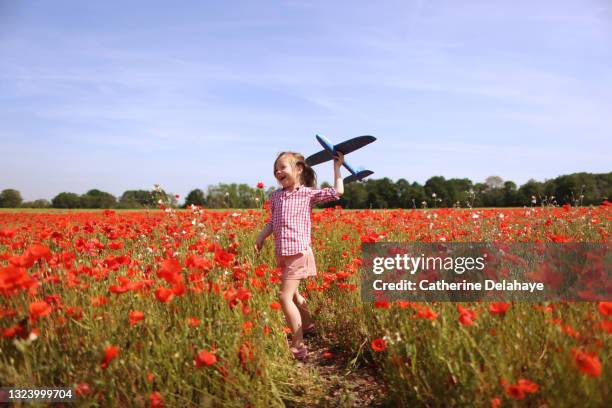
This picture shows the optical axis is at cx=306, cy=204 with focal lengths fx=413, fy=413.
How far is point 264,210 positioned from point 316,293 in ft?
8.62

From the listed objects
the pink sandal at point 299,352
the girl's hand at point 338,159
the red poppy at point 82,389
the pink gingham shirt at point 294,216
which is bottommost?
the pink sandal at point 299,352

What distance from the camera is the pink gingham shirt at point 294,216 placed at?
11.2 feet

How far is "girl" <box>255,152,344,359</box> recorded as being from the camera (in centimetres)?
334

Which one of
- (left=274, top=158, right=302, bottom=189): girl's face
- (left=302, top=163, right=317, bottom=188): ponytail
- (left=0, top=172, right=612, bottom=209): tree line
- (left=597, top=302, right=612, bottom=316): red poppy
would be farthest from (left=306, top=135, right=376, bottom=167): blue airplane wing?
(left=0, top=172, right=612, bottom=209): tree line

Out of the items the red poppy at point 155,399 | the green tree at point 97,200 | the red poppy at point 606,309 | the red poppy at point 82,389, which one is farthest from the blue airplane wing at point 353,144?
the green tree at point 97,200

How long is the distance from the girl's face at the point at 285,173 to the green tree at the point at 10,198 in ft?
154

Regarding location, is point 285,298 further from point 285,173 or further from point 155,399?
point 155,399

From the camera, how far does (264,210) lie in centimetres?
667

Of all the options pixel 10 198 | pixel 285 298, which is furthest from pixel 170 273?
pixel 10 198

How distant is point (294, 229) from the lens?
3.44m

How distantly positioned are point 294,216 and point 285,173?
1.26ft

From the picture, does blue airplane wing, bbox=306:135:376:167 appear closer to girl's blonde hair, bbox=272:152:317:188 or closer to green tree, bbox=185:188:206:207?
girl's blonde hair, bbox=272:152:317:188

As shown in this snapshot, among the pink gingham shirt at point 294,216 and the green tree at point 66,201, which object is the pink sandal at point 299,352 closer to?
the pink gingham shirt at point 294,216

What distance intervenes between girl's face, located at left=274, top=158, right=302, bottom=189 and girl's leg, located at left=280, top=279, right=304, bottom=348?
835 millimetres
